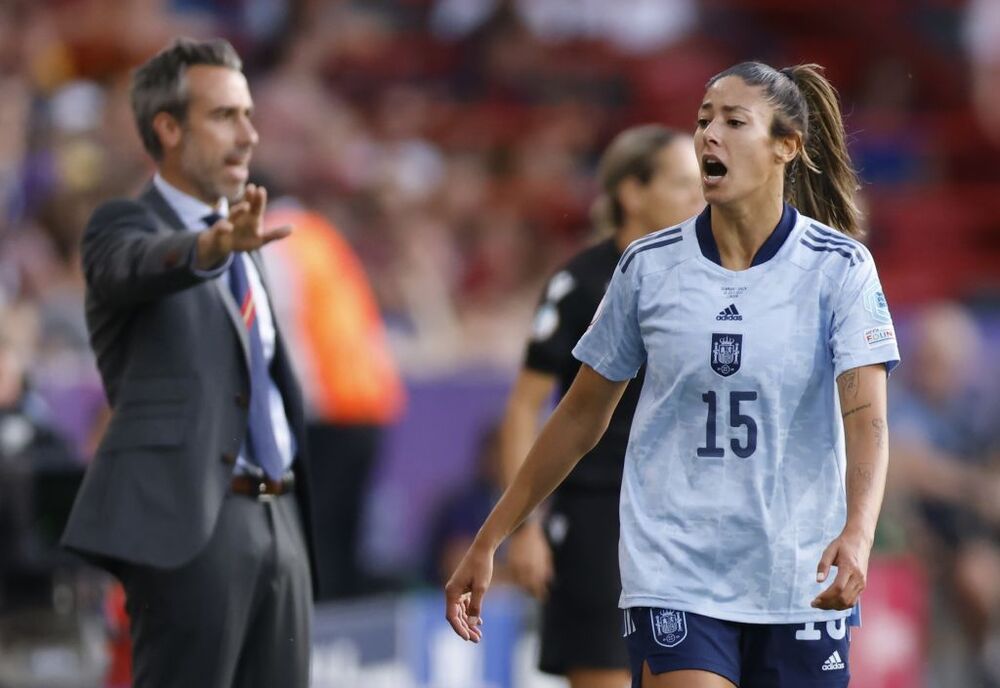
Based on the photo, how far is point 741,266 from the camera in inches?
167

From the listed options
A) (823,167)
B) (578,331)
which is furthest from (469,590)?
(578,331)

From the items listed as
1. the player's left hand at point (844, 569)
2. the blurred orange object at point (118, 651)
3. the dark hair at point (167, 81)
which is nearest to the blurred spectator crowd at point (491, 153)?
the blurred orange object at point (118, 651)

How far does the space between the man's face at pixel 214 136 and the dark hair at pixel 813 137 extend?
149cm

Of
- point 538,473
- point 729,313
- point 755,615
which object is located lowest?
point 755,615

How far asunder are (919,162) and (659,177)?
9.98 meters

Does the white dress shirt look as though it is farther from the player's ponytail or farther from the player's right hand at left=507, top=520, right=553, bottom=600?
the player's ponytail

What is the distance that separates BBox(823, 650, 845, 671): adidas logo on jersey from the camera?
4125mm

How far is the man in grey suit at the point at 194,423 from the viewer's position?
4816mm

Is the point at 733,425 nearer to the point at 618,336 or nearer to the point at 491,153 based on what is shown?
the point at 618,336

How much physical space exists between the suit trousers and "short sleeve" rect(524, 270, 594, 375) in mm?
1275

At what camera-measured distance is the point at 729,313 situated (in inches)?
164

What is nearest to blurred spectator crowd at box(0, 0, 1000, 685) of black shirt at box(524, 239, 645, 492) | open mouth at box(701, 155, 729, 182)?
black shirt at box(524, 239, 645, 492)

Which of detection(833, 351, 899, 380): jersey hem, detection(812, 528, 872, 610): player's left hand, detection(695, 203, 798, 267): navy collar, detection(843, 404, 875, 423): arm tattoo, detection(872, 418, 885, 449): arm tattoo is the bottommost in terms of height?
detection(812, 528, 872, 610): player's left hand

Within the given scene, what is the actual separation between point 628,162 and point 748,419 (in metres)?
2.08
